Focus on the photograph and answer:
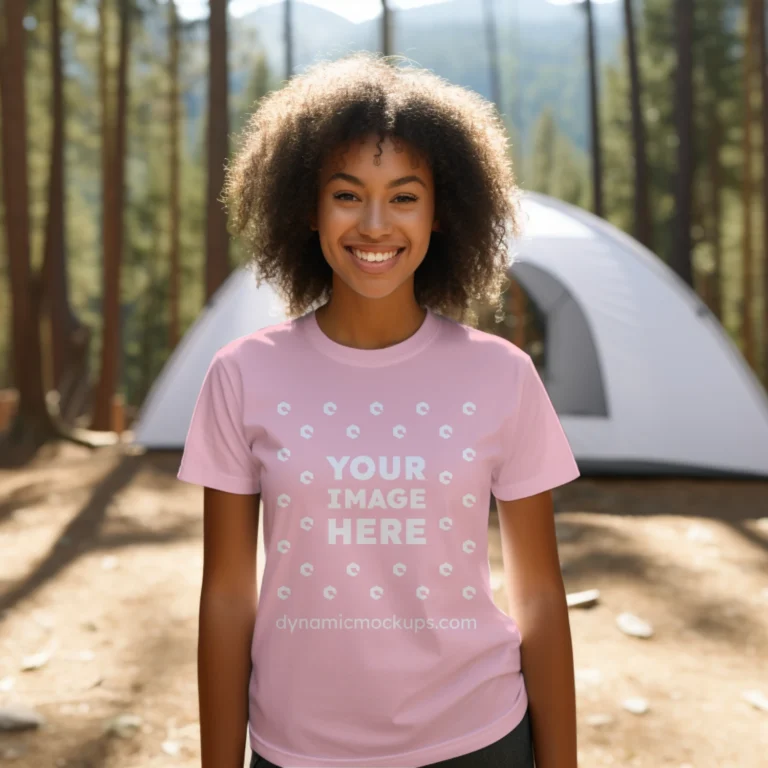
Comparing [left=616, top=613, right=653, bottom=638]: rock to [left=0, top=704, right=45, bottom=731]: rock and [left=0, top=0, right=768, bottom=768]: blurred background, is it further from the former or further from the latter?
[left=0, top=704, right=45, bottom=731]: rock

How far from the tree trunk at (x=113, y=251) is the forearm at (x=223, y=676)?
1448 centimetres

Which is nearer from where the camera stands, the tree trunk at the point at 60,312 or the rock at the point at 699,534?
the rock at the point at 699,534

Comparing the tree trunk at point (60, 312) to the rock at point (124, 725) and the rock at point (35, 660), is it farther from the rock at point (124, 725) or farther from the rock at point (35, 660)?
the rock at point (124, 725)

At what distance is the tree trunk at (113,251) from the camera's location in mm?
15320

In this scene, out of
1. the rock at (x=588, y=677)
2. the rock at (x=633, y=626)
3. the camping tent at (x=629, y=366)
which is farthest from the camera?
the camping tent at (x=629, y=366)

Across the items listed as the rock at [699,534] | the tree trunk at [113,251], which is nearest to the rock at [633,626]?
the rock at [699,534]

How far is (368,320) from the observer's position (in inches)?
60.8

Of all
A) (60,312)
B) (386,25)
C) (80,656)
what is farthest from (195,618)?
(386,25)

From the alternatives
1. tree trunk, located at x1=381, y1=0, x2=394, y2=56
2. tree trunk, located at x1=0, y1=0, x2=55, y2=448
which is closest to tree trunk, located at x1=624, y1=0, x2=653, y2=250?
tree trunk, located at x1=381, y1=0, x2=394, y2=56

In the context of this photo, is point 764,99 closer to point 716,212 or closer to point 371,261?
point 716,212

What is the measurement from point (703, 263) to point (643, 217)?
6.12 metres

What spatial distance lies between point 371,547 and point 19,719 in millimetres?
2255

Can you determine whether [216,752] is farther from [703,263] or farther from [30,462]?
[703,263]

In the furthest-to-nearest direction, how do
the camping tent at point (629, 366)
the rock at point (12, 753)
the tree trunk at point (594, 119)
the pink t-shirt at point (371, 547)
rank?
the tree trunk at point (594, 119) < the camping tent at point (629, 366) < the rock at point (12, 753) < the pink t-shirt at point (371, 547)
